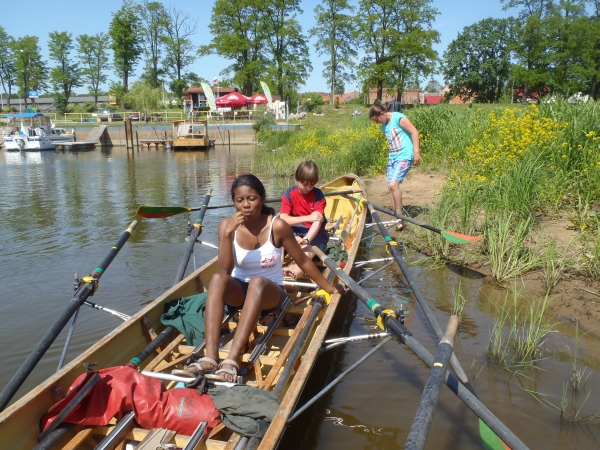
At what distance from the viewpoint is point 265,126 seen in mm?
33188

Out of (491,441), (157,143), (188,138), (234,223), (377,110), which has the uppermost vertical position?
(377,110)

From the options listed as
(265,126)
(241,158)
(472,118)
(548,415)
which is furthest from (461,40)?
(548,415)

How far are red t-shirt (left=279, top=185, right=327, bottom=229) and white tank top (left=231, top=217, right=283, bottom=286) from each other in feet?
5.39

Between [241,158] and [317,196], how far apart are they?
19.9m

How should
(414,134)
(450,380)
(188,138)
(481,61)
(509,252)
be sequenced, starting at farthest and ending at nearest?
(481,61) < (188,138) < (414,134) < (509,252) < (450,380)

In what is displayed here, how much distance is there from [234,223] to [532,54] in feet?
156

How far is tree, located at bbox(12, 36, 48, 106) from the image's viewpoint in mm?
59438

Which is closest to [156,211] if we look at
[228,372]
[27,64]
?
[228,372]

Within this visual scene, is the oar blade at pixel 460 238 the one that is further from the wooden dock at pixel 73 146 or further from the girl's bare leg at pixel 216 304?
the wooden dock at pixel 73 146

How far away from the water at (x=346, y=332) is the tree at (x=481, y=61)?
145ft

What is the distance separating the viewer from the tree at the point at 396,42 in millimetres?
41978

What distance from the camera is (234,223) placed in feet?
10.9

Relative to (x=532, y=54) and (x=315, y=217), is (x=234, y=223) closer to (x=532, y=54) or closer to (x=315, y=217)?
(x=315, y=217)

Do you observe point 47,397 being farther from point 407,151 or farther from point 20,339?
point 407,151
